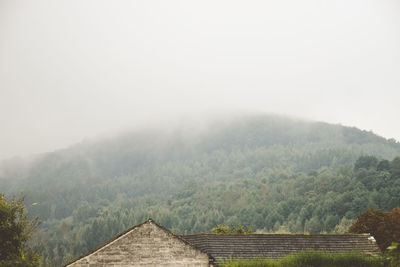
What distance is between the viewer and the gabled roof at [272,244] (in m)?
27.9

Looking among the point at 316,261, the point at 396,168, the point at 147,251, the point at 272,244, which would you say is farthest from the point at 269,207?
the point at 316,261

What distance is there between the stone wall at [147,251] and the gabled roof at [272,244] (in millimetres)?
2988

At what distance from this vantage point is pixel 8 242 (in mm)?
26750

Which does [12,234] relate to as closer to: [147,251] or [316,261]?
[147,251]

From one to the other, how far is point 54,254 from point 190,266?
111 metres

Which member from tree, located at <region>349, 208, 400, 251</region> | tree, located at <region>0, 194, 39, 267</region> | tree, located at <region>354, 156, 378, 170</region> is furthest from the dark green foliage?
tree, located at <region>354, 156, 378, 170</region>

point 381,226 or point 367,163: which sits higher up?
point 367,163

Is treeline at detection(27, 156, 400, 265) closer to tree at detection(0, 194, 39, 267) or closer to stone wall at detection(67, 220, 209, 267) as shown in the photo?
stone wall at detection(67, 220, 209, 267)

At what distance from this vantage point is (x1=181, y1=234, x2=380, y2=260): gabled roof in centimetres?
2791

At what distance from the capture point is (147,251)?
24141mm

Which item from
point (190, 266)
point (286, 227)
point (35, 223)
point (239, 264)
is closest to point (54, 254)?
point (286, 227)

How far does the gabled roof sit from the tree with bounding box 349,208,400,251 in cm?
1249

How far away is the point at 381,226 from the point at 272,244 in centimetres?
1930

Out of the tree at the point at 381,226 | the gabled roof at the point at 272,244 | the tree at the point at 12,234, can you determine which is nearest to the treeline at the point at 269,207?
the tree at the point at 381,226
